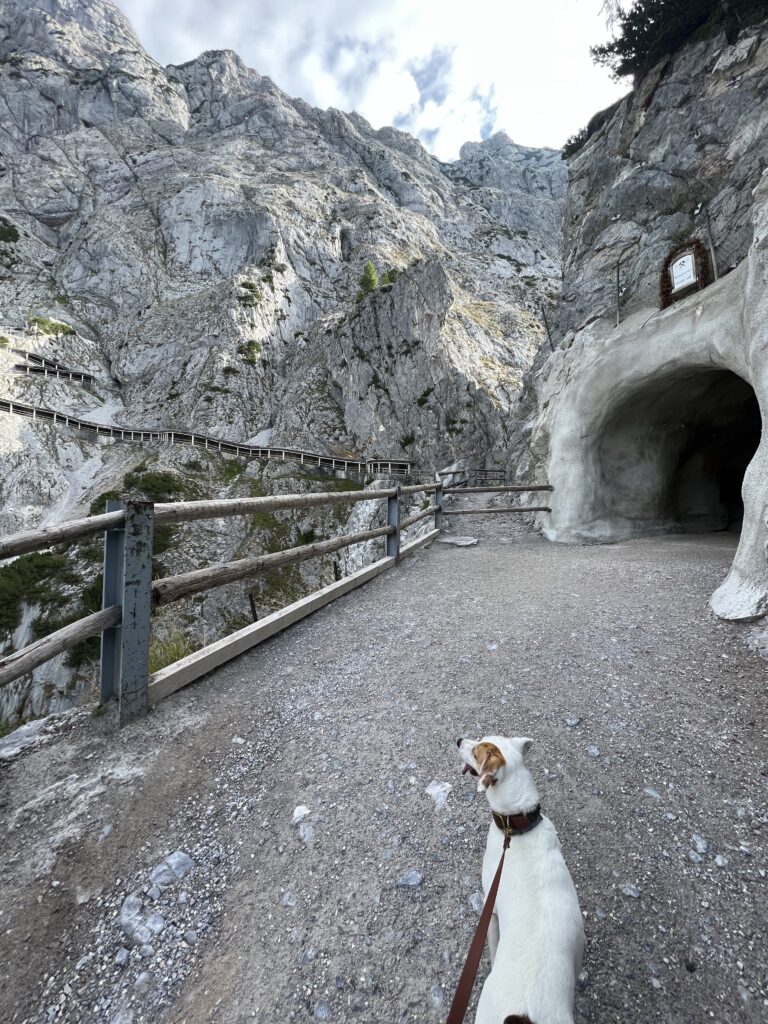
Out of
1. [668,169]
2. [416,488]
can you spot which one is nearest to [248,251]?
[668,169]

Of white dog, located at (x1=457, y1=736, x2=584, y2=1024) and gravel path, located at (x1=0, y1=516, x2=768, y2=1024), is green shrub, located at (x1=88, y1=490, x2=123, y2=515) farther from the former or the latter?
white dog, located at (x1=457, y1=736, x2=584, y2=1024)

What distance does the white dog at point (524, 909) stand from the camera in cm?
127

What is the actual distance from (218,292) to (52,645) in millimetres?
80839

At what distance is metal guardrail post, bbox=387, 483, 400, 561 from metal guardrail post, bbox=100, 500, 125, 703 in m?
5.26

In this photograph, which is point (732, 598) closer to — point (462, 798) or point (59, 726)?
point (462, 798)

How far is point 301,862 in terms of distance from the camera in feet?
7.10

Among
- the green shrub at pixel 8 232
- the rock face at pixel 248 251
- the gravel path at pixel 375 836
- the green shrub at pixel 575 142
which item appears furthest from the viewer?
the green shrub at pixel 8 232

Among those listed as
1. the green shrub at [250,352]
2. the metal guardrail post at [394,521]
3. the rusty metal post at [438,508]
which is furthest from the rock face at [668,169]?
the green shrub at [250,352]

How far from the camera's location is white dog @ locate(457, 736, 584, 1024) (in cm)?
127

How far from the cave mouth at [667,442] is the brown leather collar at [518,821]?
1071cm

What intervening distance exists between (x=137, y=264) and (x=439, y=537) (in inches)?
3511

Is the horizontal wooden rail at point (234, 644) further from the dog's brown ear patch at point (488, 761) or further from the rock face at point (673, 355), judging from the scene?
the rock face at point (673, 355)

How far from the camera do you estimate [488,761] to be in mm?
1986

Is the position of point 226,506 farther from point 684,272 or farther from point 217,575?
point 684,272
